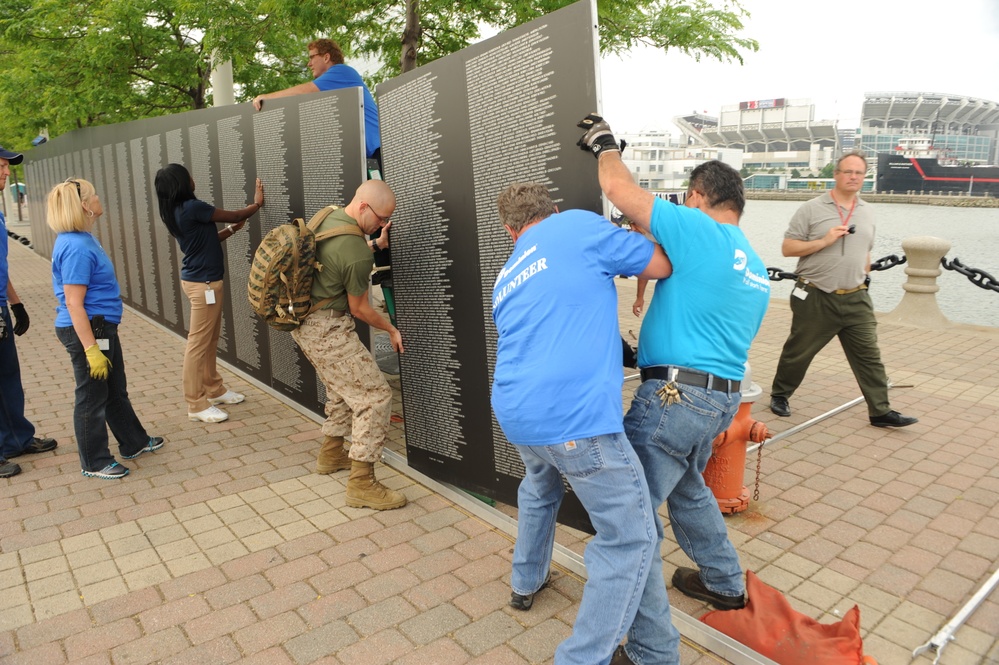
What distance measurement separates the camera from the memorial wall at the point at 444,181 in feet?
10.4

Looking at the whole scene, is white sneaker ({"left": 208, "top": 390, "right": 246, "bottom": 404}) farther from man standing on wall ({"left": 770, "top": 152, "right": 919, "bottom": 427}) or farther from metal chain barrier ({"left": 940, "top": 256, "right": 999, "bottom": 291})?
metal chain barrier ({"left": 940, "top": 256, "right": 999, "bottom": 291})

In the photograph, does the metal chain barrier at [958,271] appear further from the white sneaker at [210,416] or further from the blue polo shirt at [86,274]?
the blue polo shirt at [86,274]

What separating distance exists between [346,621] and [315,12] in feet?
19.9

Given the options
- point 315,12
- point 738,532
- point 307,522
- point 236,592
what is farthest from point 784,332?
point 236,592

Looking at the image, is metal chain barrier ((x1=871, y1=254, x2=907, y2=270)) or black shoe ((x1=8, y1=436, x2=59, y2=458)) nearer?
black shoe ((x1=8, y1=436, x2=59, y2=458))

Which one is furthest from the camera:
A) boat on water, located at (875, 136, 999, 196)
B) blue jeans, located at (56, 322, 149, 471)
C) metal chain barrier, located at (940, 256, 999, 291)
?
boat on water, located at (875, 136, 999, 196)

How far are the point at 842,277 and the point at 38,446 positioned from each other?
6351 mm

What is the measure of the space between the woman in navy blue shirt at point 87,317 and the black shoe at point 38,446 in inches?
25.9

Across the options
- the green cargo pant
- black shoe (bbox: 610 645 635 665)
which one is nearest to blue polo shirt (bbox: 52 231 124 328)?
black shoe (bbox: 610 645 635 665)

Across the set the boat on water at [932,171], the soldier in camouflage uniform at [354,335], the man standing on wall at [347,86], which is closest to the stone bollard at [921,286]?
the man standing on wall at [347,86]

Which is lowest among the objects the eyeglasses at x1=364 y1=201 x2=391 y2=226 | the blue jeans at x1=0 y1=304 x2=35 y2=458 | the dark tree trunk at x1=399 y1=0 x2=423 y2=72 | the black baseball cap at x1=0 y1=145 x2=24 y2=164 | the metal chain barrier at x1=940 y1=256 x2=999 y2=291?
the blue jeans at x1=0 y1=304 x2=35 y2=458

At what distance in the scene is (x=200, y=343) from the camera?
612 centimetres

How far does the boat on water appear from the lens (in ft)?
103

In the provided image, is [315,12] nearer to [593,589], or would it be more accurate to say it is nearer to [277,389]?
[277,389]
